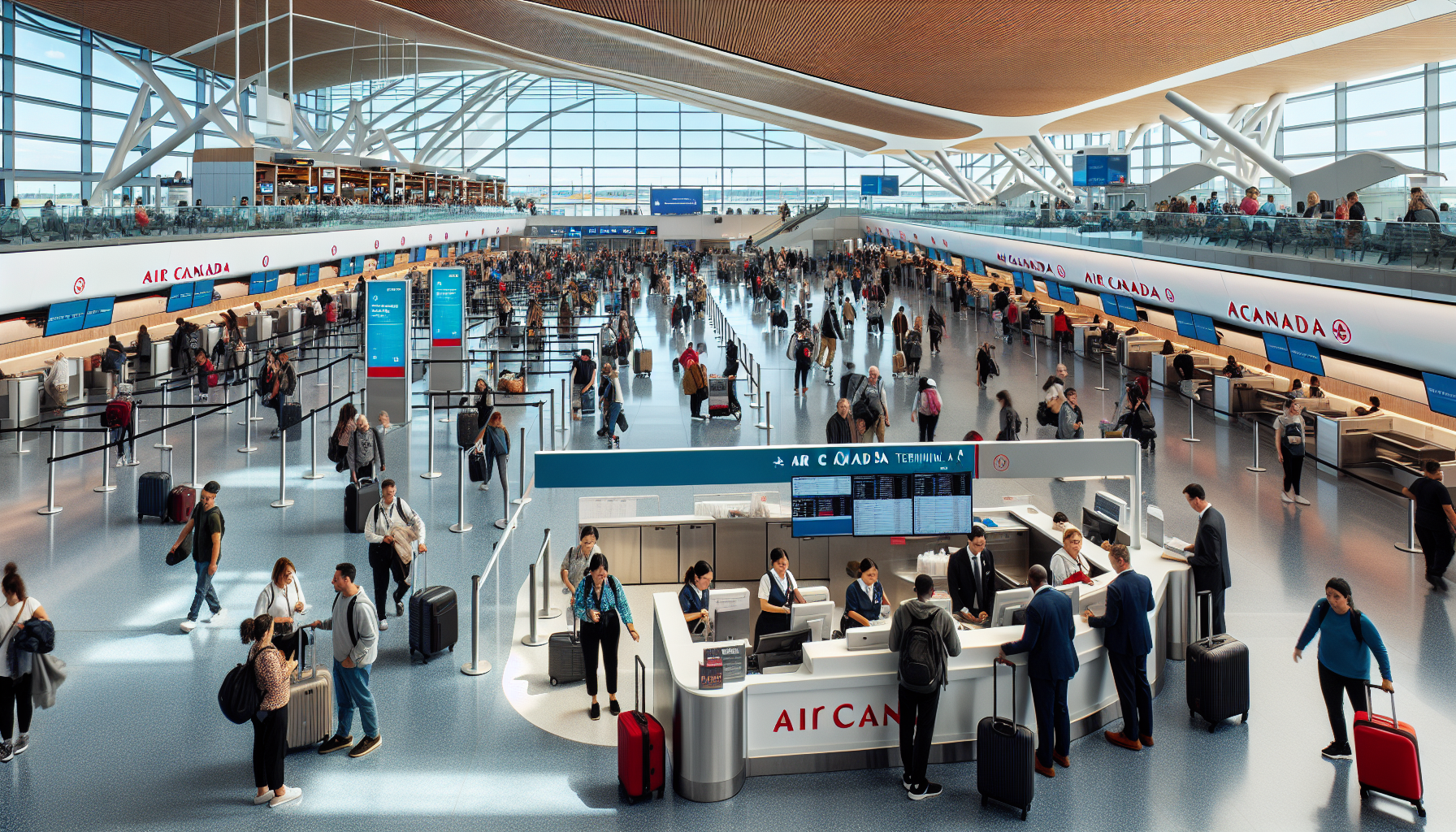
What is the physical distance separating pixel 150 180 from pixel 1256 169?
43423 mm

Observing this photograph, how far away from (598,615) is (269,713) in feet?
6.54

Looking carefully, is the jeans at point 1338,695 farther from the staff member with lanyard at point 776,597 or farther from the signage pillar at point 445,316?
the signage pillar at point 445,316

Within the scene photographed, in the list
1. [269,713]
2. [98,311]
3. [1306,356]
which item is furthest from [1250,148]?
[269,713]

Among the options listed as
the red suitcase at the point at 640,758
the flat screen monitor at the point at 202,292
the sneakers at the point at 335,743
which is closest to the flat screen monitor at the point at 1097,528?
the red suitcase at the point at 640,758

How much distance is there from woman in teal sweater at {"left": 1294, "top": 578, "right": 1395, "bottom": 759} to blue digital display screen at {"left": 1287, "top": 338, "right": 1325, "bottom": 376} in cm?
1077

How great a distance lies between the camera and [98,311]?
59.1 ft

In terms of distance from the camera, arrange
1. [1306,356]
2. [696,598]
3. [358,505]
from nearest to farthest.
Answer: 1. [696,598]
2. [358,505]
3. [1306,356]

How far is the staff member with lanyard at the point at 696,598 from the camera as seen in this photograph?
712cm

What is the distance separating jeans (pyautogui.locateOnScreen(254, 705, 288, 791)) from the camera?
5.66m

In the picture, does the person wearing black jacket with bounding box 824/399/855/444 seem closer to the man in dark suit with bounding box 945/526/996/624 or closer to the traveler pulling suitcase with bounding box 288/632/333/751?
the man in dark suit with bounding box 945/526/996/624

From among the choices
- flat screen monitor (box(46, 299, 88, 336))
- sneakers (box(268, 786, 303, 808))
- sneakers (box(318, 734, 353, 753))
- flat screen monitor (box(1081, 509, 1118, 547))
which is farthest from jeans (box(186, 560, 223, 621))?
flat screen monitor (box(46, 299, 88, 336))

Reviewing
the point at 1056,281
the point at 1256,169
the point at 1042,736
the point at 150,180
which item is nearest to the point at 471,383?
the point at 1056,281

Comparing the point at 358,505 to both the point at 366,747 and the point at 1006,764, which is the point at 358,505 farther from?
the point at 1006,764

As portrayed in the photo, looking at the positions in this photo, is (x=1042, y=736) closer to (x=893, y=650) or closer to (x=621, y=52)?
(x=893, y=650)
